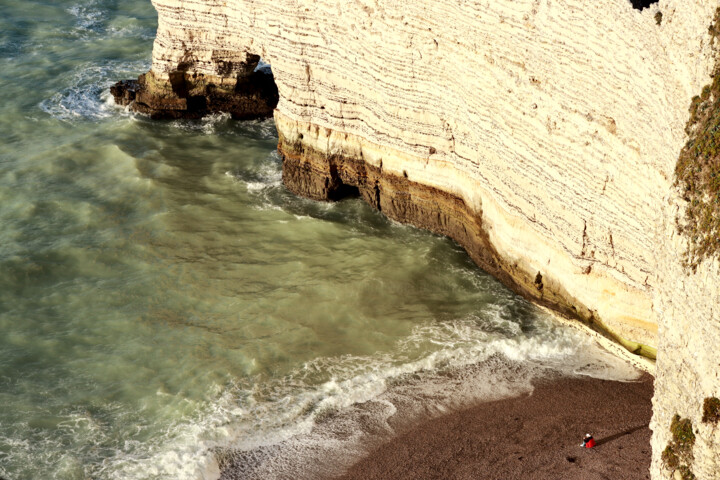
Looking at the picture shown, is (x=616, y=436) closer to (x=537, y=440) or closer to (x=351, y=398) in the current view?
(x=537, y=440)

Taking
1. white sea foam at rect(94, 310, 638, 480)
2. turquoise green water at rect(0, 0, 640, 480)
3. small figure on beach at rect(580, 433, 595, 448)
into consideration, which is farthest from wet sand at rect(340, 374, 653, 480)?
turquoise green water at rect(0, 0, 640, 480)

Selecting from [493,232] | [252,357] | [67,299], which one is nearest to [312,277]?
[252,357]

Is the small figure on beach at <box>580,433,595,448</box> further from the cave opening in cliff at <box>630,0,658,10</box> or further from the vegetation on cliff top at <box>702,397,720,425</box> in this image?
the cave opening in cliff at <box>630,0,658,10</box>

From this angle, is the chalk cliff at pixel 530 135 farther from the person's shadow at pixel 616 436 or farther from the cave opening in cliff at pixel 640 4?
the person's shadow at pixel 616 436

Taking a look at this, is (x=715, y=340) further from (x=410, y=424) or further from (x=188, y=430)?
(x=188, y=430)

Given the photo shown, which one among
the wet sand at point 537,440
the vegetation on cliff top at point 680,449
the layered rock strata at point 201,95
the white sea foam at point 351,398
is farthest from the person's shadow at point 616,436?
the layered rock strata at point 201,95

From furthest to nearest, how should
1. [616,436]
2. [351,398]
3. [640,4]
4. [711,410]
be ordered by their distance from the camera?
1. [351,398]
2. [640,4]
3. [616,436]
4. [711,410]

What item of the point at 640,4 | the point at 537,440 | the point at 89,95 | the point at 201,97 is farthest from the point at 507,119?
the point at 89,95
